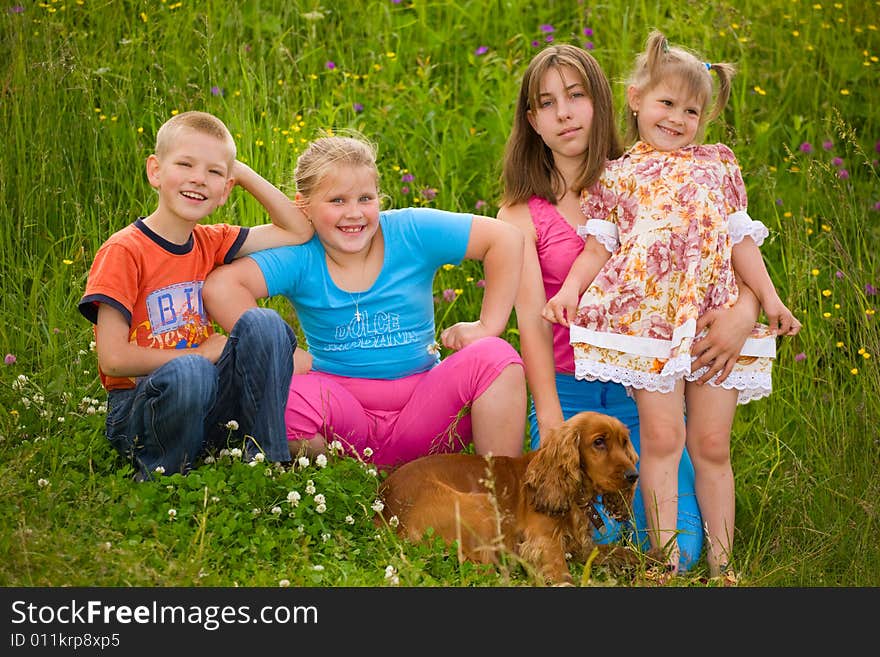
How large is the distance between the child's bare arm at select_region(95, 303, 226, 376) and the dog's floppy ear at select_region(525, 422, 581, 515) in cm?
128

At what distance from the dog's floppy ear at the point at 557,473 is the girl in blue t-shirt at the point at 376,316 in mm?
420

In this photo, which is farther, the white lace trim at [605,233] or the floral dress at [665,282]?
the white lace trim at [605,233]

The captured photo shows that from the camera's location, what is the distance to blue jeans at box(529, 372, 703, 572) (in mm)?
3922

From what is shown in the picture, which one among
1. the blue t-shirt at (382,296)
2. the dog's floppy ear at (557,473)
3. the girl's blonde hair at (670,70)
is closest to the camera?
the dog's floppy ear at (557,473)

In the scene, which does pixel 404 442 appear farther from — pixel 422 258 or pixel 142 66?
pixel 142 66

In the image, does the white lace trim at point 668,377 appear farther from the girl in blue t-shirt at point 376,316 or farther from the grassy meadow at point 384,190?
the grassy meadow at point 384,190

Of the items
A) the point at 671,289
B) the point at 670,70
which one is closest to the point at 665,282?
the point at 671,289

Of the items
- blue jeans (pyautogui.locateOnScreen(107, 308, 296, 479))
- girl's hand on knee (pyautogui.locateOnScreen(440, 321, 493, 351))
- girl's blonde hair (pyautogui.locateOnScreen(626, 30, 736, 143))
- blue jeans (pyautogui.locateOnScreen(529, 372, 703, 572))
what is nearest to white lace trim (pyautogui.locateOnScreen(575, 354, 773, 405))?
blue jeans (pyautogui.locateOnScreen(529, 372, 703, 572))

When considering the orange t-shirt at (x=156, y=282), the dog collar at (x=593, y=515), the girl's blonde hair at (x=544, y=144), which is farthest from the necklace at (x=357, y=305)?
the dog collar at (x=593, y=515)

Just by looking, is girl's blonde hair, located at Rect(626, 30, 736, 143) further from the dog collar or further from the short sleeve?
the dog collar

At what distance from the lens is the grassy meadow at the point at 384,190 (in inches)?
136

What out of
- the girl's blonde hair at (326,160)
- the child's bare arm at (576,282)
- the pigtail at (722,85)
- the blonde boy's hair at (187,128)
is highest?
the pigtail at (722,85)

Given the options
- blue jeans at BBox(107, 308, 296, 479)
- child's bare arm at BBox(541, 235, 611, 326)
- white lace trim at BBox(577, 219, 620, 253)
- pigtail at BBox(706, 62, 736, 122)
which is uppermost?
pigtail at BBox(706, 62, 736, 122)

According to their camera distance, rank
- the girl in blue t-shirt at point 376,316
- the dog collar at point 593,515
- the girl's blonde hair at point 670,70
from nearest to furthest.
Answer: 1. the dog collar at point 593,515
2. the girl's blonde hair at point 670,70
3. the girl in blue t-shirt at point 376,316
